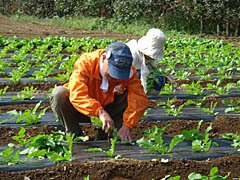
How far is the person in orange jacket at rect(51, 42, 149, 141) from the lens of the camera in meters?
2.97

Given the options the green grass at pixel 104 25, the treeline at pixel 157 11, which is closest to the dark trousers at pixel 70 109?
the green grass at pixel 104 25

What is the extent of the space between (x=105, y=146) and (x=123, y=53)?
0.78 metres

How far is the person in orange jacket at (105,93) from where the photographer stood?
2971mm

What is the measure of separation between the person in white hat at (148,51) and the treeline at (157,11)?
10.2 m

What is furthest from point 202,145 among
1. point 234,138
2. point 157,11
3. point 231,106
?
point 157,11

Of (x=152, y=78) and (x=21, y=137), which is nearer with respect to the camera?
(x=21, y=137)

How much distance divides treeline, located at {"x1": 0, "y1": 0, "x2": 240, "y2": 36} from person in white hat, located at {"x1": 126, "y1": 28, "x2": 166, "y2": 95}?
33.4ft

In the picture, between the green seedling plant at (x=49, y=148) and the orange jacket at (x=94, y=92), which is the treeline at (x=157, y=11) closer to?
the orange jacket at (x=94, y=92)

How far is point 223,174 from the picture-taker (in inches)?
109

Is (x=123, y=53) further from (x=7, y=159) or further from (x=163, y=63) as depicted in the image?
(x=163, y=63)

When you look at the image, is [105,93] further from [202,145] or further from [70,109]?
[202,145]

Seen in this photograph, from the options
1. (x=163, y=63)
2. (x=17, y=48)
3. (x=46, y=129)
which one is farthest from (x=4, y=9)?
(x=46, y=129)

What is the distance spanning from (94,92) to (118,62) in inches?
18.9

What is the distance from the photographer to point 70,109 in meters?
3.32
